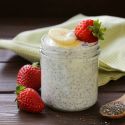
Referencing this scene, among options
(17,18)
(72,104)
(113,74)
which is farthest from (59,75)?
(17,18)

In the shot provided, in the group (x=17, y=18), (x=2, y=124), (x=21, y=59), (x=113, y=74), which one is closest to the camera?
(x=2, y=124)

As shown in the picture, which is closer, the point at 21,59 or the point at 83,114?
the point at 83,114

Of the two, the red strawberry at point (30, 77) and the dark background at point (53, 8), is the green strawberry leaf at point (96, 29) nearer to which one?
the red strawberry at point (30, 77)

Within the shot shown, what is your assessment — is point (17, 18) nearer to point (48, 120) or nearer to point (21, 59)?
point (21, 59)

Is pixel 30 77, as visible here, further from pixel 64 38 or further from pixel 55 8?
pixel 55 8

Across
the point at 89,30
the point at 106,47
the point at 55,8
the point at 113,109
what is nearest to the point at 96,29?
the point at 89,30

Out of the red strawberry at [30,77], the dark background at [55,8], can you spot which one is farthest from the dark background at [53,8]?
the red strawberry at [30,77]
